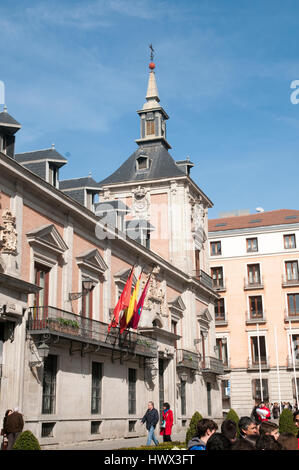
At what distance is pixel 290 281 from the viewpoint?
2157 inches

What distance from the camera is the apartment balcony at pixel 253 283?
2184 inches

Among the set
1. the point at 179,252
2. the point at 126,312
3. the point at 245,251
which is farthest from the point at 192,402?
the point at 245,251

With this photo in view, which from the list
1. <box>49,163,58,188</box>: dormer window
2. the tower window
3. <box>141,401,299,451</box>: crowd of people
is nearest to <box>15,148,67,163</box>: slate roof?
<box>49,163,58,188</box>: dormer window

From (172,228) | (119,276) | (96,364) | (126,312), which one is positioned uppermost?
(172,228)

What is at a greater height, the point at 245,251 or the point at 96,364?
the point at 245,251

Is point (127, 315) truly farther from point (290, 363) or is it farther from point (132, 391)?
point (290, 363)

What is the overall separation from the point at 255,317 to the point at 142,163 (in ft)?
67.9

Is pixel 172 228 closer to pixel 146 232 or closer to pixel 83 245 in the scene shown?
pixel 146 232

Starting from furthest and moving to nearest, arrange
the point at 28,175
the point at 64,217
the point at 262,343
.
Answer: the point at 262,343 → the point at 64,217 → the point at 28,175

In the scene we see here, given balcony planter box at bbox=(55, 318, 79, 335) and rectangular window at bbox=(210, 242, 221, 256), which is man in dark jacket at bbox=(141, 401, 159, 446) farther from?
rectangular window at bbox=(210, 242, 221, 256)

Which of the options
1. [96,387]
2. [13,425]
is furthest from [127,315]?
[13,425]

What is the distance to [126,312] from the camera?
1032 inches

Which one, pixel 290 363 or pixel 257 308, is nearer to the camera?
pixel 290 363
